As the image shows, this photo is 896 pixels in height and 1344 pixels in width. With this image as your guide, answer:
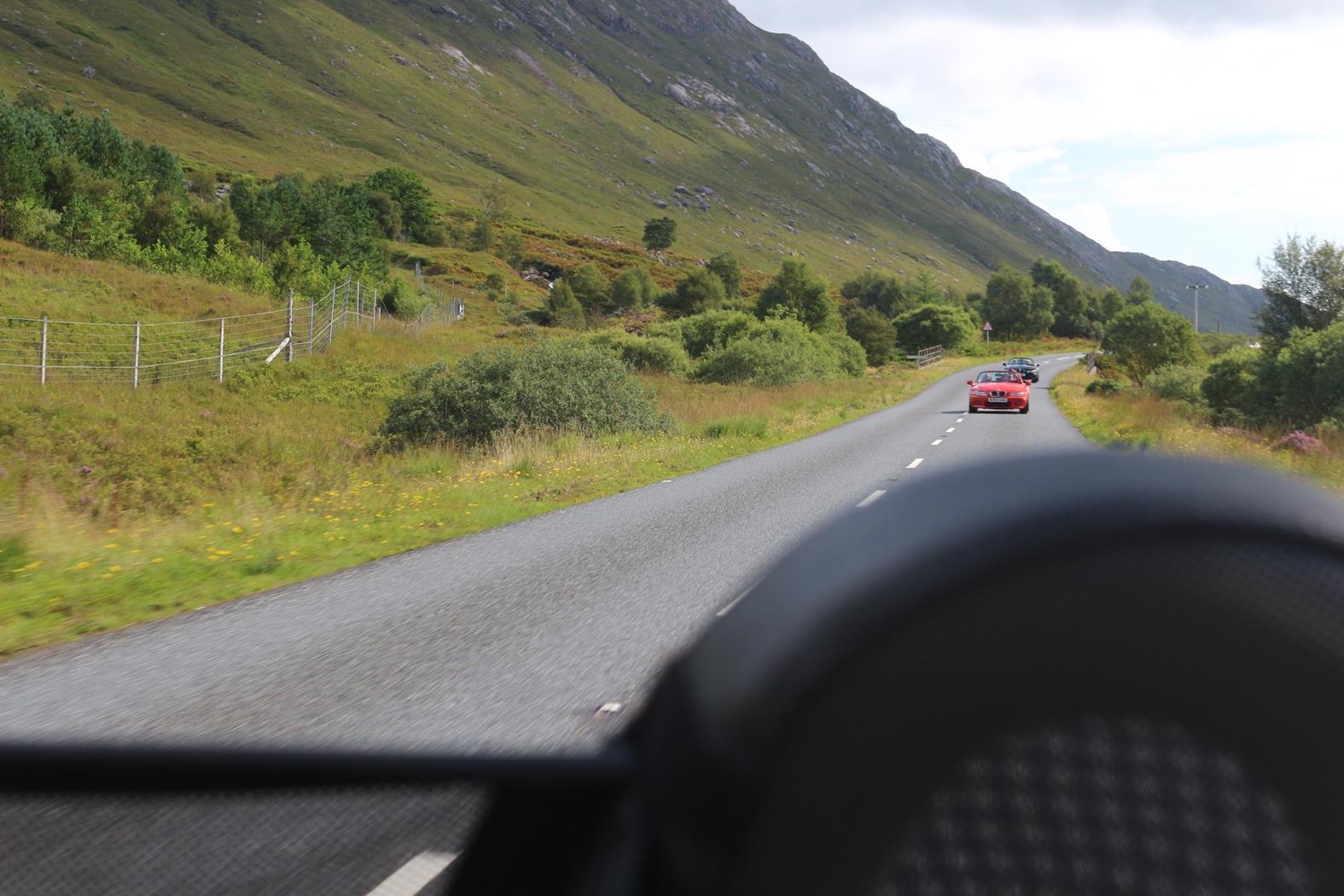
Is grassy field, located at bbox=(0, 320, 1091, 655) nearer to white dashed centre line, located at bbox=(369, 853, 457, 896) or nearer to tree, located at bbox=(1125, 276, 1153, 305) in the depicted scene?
white dashed centre line, located at bbox=(369, 853, 457, 896)

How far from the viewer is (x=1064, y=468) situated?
2.18 feet

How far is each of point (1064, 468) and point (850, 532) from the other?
0.51 feet

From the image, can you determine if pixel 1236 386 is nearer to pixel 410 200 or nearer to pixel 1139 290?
pixel 410 200

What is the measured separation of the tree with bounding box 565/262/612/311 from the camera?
81.3m

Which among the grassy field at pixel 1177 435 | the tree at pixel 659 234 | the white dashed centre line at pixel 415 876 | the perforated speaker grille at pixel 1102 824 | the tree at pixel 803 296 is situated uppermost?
the tree at pixel 659 234

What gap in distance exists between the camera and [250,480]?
15.8 meters

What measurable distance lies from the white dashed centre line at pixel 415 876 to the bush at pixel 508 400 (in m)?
17.6

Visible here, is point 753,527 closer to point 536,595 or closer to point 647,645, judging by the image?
point 536,595

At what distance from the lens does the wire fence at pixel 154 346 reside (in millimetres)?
23250

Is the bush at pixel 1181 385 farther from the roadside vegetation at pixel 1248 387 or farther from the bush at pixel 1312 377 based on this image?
the bush at pixel 1312 377

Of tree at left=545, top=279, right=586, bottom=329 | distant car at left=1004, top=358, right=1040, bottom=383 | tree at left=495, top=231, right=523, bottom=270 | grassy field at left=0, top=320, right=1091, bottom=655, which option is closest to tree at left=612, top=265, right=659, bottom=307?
tree at left=545, top=279, right=586, bottom=329

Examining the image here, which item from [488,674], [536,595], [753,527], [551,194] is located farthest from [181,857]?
A: [551,194]

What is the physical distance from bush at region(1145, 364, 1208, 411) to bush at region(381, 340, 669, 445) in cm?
2036

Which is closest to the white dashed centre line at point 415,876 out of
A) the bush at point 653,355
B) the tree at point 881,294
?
the bush at point 653,355
